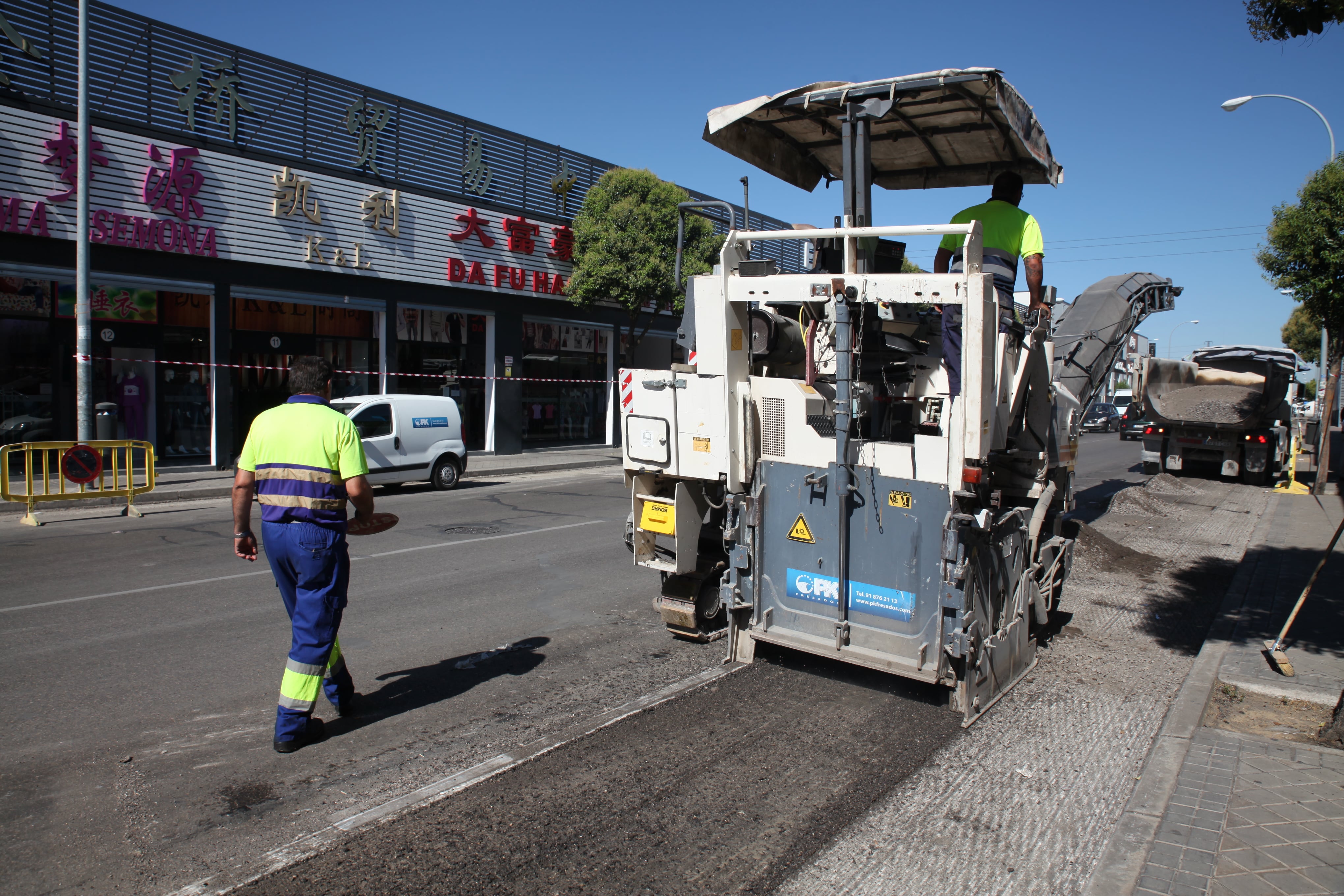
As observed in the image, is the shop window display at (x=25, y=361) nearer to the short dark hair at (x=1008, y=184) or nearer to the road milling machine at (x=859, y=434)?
the road milling machine at (x=859, y=434)

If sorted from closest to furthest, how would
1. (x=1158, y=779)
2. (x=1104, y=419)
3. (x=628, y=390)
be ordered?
(x=1158, y=779) → (x=628, y=390) → (x=1104, y=419)

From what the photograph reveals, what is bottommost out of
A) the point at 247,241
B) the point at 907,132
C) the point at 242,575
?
the point at 242,575

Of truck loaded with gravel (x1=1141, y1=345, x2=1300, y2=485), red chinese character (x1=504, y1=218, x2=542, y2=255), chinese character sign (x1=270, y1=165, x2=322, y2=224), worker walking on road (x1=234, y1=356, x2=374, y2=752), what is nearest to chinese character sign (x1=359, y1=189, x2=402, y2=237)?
chinese character sign (x1=270, y1=165, x2=322, y2=224)

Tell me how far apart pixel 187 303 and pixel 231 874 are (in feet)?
50.3

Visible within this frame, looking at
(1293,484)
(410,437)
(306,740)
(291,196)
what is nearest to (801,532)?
(306,740)

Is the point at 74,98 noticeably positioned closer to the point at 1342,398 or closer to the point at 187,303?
the point at 187,303

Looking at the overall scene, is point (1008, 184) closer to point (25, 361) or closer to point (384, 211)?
point (25, 361)

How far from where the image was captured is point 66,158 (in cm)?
1382

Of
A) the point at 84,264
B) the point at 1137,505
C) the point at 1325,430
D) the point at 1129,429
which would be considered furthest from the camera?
the point at 1129,429

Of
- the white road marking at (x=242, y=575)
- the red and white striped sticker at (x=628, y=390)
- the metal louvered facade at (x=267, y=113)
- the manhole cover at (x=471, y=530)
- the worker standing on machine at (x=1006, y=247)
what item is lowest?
the white road marking at (x=242, y=575)

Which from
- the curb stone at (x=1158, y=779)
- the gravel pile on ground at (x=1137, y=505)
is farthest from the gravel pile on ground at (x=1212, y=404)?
the curb stone at (x=1158, y=779)

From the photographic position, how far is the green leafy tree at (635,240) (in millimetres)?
21047

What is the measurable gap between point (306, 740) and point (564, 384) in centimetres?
2011

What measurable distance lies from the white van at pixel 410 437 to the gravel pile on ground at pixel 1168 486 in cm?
1229
